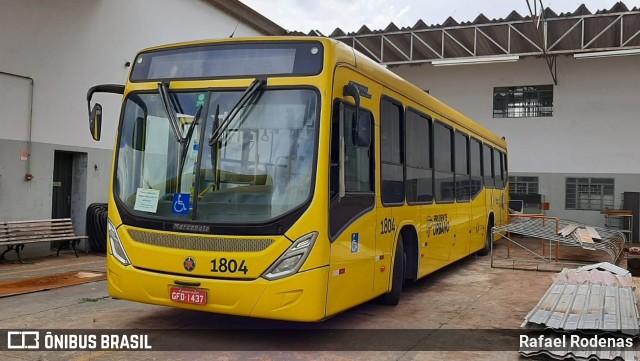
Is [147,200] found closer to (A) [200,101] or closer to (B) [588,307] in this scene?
(A) [200,101]

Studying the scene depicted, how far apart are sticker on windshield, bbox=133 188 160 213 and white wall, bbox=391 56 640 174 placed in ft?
56.1

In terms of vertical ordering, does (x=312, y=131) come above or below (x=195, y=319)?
above

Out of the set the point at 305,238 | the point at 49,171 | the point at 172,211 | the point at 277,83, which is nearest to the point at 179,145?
the point at 172,211

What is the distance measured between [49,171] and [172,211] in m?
7.26

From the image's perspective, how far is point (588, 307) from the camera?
6312mm

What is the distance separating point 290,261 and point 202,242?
2.83 ft

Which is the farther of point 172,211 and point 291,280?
point 172,211

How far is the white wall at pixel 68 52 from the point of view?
34.5ft

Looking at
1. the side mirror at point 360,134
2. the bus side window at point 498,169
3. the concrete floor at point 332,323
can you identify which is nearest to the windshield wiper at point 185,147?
the side mirror at point 360,134

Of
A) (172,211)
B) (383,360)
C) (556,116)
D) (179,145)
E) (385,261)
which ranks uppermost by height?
(556,116)

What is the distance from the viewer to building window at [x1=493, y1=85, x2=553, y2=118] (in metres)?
19.9

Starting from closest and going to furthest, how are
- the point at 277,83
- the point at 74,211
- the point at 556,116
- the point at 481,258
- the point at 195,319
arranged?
the point at 277,83 < the point at 195,319 < the point at 74,211 < the point at 481,258 < the point at 556,116

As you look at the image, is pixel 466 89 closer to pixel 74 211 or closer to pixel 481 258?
pixel 481 258

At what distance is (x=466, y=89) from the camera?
68.8 ft
